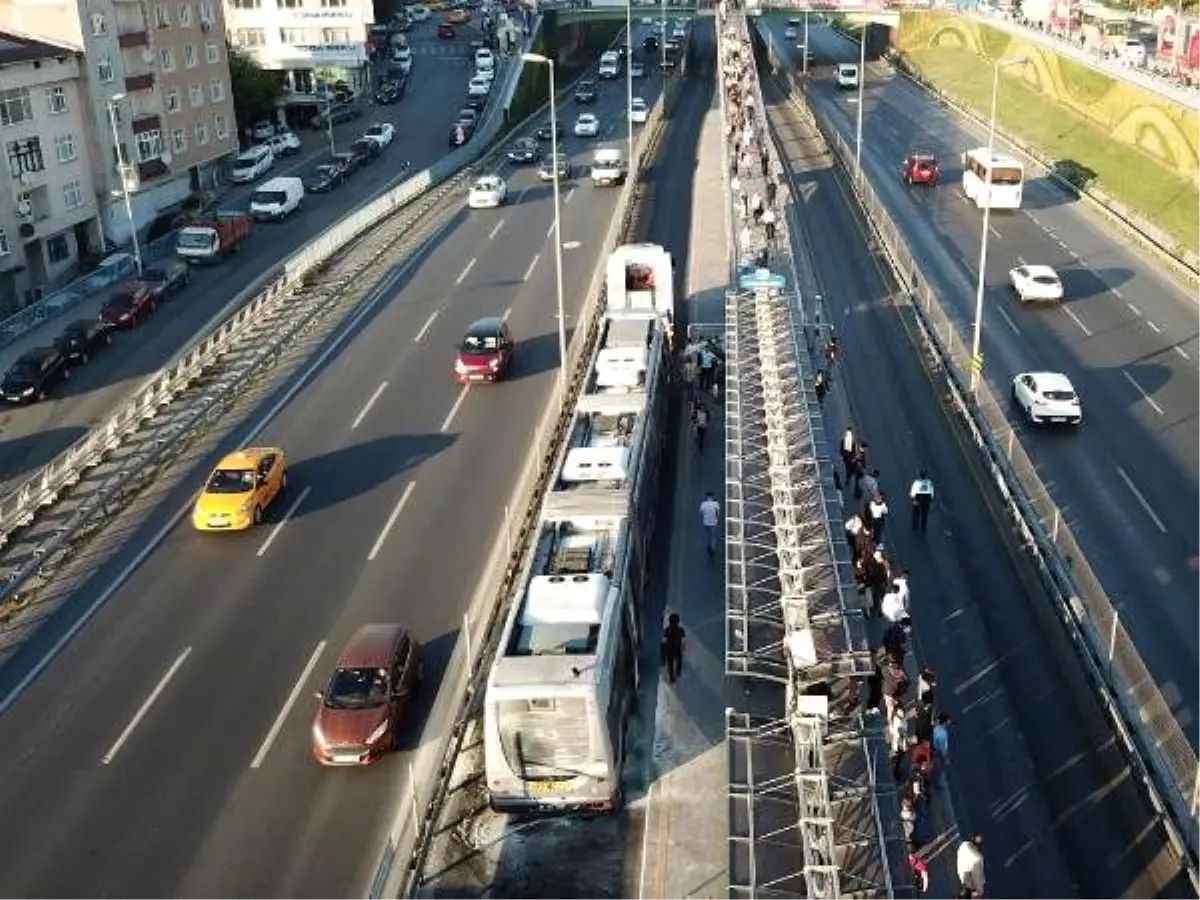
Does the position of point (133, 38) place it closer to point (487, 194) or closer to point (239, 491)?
point (487, 194)

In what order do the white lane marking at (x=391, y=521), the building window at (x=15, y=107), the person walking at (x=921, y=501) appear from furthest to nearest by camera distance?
the building window at (x=15, y=107)
the white lane marking at (x=391, y=521)
the person walking at (x=921, y=501)

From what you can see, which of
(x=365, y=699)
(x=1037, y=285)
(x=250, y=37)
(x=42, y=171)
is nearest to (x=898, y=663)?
(x=365, y=699)

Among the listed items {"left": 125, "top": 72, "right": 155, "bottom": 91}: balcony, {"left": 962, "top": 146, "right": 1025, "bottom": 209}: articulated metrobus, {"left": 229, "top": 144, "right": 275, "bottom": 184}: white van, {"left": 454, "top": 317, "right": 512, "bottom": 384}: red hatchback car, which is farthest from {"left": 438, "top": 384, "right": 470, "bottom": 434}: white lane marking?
{"left": 229, "top": 144, "right": 275, "bottom": 184}: white van

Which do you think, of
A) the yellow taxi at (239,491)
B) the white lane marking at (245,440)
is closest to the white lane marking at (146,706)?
the white lane marking at (245,440)

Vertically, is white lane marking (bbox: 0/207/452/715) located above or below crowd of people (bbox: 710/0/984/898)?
below

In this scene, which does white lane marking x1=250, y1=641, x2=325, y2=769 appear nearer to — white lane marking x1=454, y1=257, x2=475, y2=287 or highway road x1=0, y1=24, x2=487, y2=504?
highway road x1=0, y1=24, x2=487, y2=504

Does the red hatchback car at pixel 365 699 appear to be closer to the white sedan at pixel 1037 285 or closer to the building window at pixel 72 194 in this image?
the white sedan at pixel 1037 285

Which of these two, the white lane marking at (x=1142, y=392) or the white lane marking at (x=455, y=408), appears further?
the white lane marking at (x=1142, y=392)
